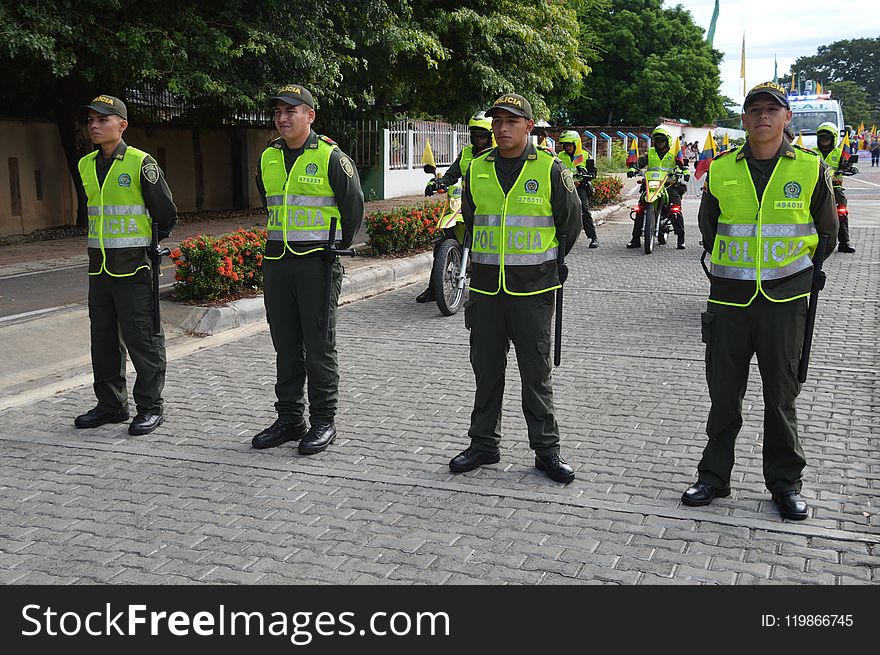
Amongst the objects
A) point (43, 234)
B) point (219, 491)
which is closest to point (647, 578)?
point (219, 491)

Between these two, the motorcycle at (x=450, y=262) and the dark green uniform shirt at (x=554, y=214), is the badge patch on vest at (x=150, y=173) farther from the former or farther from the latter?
the motorcycle at (x=450, y=262)

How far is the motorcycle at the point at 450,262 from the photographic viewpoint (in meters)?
9.78

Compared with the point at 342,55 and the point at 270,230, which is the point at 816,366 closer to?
the point at 270,230

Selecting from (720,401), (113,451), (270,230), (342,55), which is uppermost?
(342,55)

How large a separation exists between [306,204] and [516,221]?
50.4 inches

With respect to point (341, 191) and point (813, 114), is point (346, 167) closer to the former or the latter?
point (341, 191)

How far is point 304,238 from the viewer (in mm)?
5539

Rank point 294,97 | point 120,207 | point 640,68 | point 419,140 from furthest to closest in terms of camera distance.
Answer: point 640,68 → point 419,140 → point 120,207 → point 294,97

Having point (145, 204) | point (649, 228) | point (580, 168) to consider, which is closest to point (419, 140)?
point (580, 168)

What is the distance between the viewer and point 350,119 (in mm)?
20953

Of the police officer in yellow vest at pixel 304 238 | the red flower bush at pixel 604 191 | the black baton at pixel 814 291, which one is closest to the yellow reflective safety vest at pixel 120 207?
the police officer in yellow vest at pixel 304 238

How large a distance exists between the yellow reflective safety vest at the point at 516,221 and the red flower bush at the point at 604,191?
17512mm

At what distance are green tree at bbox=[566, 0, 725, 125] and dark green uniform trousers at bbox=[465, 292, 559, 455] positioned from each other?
4304 cm

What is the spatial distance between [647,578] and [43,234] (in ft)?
43.5
